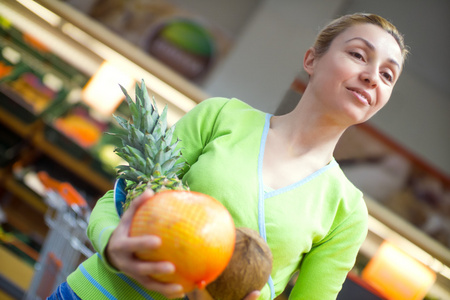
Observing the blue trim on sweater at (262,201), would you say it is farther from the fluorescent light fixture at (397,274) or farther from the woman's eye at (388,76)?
the fluorescent light fixture at (397,274)

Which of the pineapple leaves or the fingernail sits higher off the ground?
the pineapple leaves

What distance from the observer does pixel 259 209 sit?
0.99 metres

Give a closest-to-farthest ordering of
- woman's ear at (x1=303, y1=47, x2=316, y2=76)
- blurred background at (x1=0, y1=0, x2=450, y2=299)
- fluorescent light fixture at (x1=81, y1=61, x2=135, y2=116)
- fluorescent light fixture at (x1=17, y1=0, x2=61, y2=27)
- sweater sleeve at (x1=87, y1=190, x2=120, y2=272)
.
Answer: sweater sleeve at (x1=87, y1=190, x2=120, y2=272) → woman's ear at (x1=303, y1=47, x2=316, y2=76) → blurred background at (x1=0, y1=0, x2=450, y2=299) → fluorescent light fixture at (x1=81, y1=61, x2=135, y2=116) → fluorescent light fixture at (x1=17, y1=0, x2=61, y2=27)

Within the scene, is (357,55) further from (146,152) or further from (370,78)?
(146,152)

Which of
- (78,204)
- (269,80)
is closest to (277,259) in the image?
(78,204)

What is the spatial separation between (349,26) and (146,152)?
1.91 feet

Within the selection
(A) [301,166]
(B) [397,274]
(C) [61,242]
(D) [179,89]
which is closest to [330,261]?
(A) [301,166]

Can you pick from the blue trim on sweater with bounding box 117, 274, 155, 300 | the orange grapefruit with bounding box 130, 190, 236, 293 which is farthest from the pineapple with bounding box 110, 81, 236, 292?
the blue trim on sweater with bounding box 117, 274, 155, 300

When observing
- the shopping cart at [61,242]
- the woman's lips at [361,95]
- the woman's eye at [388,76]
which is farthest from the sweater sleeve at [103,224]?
the shopping cart at [61,242]

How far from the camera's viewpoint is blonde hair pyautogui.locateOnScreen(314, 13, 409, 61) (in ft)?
3.80

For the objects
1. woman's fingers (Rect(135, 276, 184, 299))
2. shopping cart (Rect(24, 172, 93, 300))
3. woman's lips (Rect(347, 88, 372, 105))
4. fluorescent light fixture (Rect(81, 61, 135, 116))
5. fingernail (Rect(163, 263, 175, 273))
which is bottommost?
shopping cart (Rect(24, 172, 93, 300))

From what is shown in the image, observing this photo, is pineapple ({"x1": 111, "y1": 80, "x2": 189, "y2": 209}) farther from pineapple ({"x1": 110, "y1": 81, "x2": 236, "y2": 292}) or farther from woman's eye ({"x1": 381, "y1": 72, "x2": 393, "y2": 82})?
woman's eye ({"x1": 381, "y1": 72, "x2": 393, "y2": 82})

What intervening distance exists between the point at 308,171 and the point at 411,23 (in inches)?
182

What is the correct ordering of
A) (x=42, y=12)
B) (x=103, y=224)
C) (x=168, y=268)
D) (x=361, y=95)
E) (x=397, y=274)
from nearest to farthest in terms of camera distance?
(x=168, y=268), (x=103, y=224), (x=361, y=95), (x=397, y=274), (x=42, y=12)
